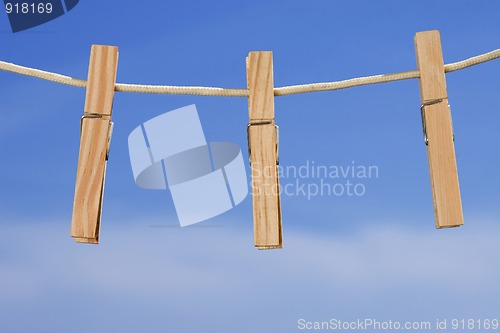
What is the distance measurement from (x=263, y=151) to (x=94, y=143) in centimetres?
61

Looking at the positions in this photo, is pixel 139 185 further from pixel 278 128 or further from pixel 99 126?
pixel 278 128

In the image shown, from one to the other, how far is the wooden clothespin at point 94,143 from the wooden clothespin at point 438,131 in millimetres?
1146

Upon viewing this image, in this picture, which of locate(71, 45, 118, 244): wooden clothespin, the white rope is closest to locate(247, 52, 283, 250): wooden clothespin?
the white rope

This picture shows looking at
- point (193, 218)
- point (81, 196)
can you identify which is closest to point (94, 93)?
point (81, 196)

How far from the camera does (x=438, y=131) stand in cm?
222

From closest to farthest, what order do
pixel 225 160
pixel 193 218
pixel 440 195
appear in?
pixel 440 195 < pixel 225 160 < pixel 193 218

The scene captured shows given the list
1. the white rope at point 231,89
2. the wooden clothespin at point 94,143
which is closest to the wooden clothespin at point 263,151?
the white rope at point 231,89

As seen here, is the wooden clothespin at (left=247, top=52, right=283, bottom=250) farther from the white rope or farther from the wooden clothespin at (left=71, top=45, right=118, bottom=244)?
the wooden clothespin at (left=71, top=45, right=118, bottom=244)

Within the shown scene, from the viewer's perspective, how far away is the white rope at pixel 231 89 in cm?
229

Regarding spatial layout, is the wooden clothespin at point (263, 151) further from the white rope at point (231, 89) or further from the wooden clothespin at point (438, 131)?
the wooden clothespin at point (438, 131)

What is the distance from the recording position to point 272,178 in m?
2.23

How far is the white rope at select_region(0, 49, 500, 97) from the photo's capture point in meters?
2.29

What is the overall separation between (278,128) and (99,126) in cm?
65

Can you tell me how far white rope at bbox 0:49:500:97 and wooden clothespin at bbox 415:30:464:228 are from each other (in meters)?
→ 0.05
